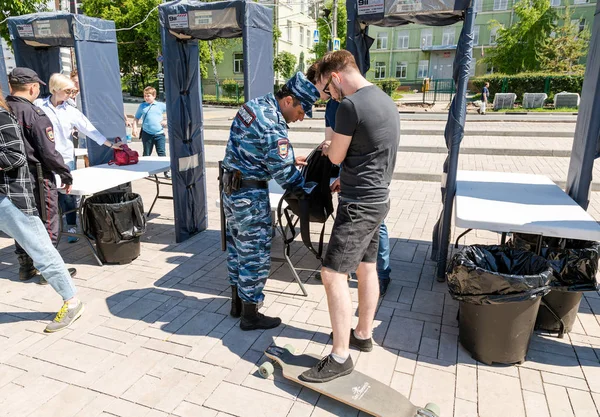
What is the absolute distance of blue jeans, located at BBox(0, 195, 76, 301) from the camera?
306 cm

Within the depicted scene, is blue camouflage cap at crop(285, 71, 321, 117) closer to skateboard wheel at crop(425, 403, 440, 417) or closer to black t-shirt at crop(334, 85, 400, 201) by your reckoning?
black t-shirt at crop(334, 85, 400, 201)

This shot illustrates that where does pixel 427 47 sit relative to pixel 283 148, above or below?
above

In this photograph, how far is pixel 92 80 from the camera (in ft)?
19.5

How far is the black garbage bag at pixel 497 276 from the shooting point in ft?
8.52

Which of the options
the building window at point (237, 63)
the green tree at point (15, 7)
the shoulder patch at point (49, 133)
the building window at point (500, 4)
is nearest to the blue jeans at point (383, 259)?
the shoulder patch at point (49, 133)

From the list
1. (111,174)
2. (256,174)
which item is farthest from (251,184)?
(111,174)

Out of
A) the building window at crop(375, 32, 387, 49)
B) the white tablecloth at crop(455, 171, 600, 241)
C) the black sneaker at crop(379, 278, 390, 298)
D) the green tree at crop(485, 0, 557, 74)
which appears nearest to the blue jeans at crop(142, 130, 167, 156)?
the black sneaker at crop(379, 278, 390, 298)

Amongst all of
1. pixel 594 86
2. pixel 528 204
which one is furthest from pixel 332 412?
pixel 594 86

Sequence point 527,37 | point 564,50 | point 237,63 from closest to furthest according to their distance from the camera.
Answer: point 564,50 → point 527,37 → point 237,63

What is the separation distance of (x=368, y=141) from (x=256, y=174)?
895 millimetres

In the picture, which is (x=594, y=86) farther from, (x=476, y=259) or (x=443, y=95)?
(x=443, y=95)

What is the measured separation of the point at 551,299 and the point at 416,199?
3.91 meters

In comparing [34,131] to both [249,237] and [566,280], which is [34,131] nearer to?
[249,237]

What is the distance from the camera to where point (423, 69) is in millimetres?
44594
